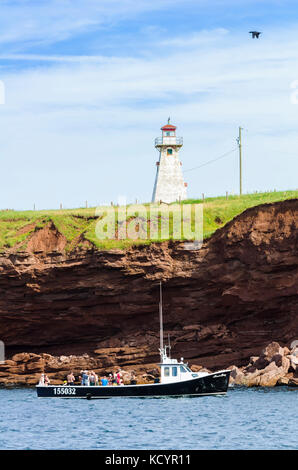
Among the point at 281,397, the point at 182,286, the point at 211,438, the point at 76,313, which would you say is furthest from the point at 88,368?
the point at 211,438

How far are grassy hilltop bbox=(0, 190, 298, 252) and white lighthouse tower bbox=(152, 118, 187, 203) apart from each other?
68.8 feet

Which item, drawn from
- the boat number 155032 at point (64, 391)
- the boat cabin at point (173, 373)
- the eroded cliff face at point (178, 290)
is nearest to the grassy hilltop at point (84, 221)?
the eroded cliff face at point (178, 290)

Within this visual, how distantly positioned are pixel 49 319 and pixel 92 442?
33.8 meters

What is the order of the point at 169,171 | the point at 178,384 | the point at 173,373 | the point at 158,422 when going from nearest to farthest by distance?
the point at 158,422 < the point at 178,384 < the point at 173,373 < the point at 169,171

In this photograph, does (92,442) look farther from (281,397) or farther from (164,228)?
(164,228)

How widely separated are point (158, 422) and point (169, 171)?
189 feet

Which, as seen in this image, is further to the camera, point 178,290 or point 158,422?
point 178,290

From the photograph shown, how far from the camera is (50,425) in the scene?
46906 millimetres

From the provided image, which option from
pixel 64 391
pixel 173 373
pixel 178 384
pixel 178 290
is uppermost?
pixel 178 290

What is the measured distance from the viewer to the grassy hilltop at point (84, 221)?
71875 millimetres

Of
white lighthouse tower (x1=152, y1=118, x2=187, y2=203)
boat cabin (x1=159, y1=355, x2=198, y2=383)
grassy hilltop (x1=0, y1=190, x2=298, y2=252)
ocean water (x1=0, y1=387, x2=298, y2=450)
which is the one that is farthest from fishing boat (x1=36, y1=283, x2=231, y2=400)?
white lighthouse tower (x1=152, y1=118, x2=187, y2=203)

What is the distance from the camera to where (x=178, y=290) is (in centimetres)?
7062

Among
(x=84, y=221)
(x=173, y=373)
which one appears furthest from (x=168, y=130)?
(x=173, y=373)

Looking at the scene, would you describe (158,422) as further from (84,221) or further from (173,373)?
(84,221)
